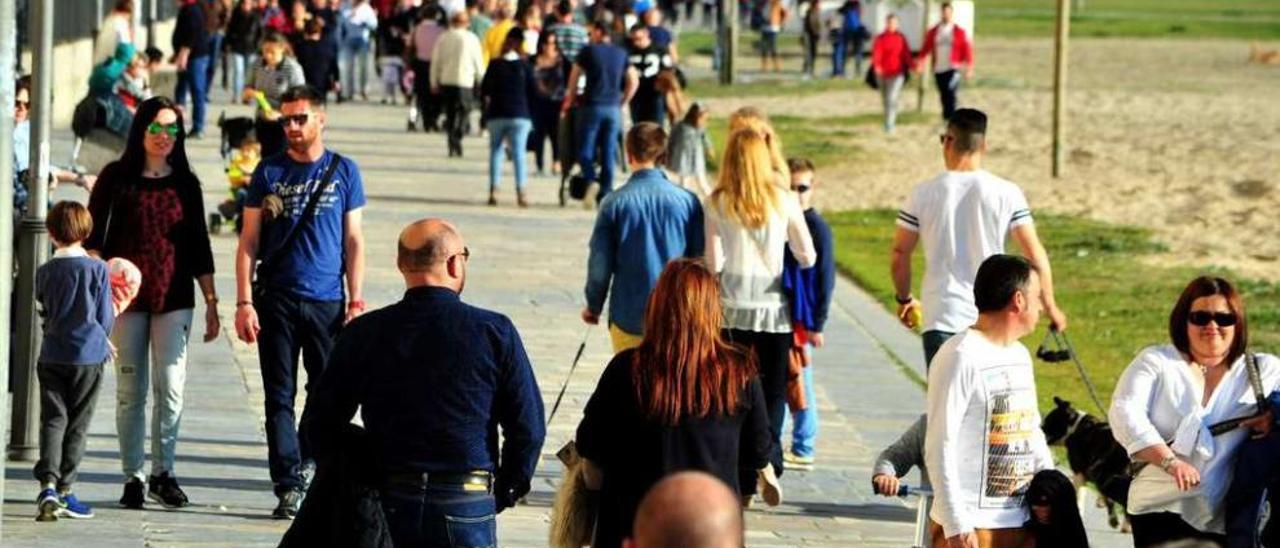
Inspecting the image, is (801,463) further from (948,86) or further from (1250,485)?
(948,86)

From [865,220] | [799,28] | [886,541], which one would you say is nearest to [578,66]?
[865,220]

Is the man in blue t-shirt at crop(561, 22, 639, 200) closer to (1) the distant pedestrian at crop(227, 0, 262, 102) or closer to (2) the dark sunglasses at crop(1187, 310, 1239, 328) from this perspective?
(1) the distant pedestrian at crop(227, 0, 262, 102)

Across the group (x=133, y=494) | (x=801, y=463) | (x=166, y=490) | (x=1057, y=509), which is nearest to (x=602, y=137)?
(x=801, y=463)

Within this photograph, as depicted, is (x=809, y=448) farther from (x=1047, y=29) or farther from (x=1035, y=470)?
(x=1047, y=29)

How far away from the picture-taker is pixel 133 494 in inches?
420

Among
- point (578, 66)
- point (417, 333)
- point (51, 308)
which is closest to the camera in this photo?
point (417, 333)

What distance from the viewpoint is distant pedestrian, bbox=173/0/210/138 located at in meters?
31.3

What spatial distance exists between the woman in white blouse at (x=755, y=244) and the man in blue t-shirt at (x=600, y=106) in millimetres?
12576

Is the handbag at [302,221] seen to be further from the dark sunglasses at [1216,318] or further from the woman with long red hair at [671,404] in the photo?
the dark sunglasses at [1216,318]

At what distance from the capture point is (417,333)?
23.3ft

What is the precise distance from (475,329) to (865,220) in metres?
18.9

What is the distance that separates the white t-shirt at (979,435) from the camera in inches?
307

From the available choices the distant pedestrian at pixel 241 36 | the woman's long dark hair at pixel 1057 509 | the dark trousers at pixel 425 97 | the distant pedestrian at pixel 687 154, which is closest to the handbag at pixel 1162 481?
the woman's long dark hair at pixel 1057 509

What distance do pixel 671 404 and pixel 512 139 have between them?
17198 mm
